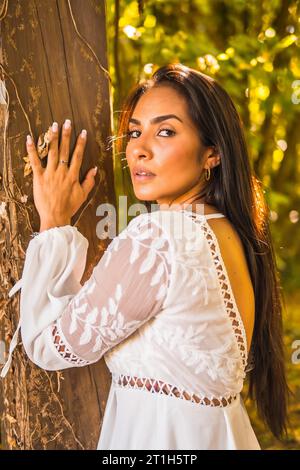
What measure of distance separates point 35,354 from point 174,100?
0.77 metres

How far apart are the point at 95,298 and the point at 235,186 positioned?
0.53m

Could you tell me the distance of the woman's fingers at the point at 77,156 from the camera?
194 centimetres

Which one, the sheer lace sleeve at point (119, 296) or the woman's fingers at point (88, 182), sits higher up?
the woman's fingers at point (88, 182)

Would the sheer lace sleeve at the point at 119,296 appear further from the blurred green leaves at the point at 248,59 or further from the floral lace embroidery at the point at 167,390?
the blurred green leaves at the point at 248,59

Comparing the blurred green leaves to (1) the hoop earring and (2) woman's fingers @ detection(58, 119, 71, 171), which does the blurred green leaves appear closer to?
(2) woman's fingers @ detection(58, 119, 71, 171)

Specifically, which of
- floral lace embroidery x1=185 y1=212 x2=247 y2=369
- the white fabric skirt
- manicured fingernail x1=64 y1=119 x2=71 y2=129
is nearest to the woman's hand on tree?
manicured fingernail x1=64 y1=119 x2=71 y2=129

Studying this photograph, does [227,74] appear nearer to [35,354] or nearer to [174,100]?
[174,100]

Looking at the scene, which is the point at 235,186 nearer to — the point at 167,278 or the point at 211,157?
the point at 211,157

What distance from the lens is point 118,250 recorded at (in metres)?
1.64

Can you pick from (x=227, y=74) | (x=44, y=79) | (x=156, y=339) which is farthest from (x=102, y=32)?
(x=227, y=74)

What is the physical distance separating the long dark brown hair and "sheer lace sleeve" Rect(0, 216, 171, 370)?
318mm

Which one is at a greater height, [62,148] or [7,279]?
[62,148]

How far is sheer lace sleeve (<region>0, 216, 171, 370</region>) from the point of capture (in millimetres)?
1601

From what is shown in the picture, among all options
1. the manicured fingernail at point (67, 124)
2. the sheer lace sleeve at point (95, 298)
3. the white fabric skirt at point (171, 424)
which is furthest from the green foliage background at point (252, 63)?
the white fabric skirt at point (171, 424)
